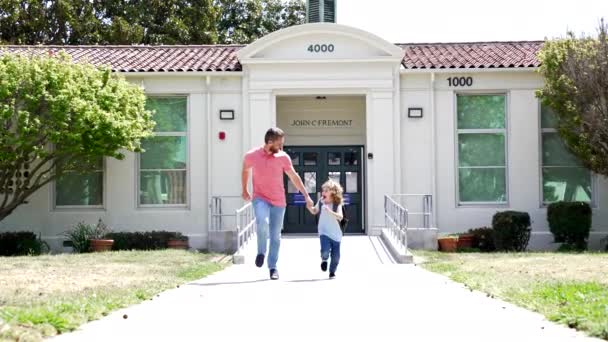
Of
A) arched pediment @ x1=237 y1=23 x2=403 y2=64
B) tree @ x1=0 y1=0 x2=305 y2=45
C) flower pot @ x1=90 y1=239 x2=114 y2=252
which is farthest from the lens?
tree @ x1=0 y1=0 x2=305 y2=45

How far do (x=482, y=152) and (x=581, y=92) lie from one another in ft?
10.8

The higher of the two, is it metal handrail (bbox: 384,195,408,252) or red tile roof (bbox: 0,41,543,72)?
red tile roof (bbox: 0,41,543,72)

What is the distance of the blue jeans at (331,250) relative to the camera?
12.1 m

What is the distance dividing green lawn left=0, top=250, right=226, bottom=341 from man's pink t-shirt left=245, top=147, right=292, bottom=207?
156 centimetres

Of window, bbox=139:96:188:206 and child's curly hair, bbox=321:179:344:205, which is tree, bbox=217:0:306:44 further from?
child's curly hair, bbox=321:179:344:205

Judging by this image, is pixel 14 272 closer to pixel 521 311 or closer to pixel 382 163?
pixel 521 311

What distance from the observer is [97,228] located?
2122 cm

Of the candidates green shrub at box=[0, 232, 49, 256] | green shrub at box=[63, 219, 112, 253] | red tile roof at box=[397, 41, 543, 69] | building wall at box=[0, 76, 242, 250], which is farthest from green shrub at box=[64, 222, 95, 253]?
red tile roof at box=[397, 41, 543, 69]

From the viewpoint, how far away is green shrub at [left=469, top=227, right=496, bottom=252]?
20.4 m

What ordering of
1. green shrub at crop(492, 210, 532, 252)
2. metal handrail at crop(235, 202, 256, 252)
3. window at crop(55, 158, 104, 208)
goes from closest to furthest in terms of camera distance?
metal handrail at crop(235, 202, 256, 252)
green shrub at crop(492, 210, 532, 252)
window at crop(55, 158, 104, 208)

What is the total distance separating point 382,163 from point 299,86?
8.38 feet

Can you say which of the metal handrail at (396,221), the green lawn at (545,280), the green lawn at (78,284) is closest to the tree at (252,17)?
the metal handrail at (396,221)

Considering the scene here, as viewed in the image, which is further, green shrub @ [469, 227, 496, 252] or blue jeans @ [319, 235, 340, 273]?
green shrub @ [469, 227, 496, 252]

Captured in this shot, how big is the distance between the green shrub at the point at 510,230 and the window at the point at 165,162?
23.5ft
